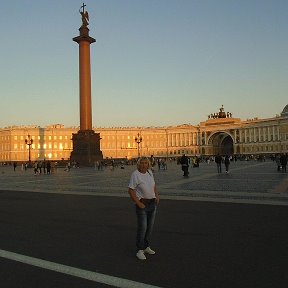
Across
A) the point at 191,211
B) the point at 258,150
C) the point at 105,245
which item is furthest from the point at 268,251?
the point at 258,150

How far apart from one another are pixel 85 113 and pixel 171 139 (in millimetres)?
109092

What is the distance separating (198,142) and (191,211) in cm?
14550

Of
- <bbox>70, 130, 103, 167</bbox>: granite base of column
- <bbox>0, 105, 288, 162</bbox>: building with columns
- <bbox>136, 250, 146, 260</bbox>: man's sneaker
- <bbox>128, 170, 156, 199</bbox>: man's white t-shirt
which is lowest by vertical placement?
<bbox>136, 250, 146, 260</bbox>: man's sneaker

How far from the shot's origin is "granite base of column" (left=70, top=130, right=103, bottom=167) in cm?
5231

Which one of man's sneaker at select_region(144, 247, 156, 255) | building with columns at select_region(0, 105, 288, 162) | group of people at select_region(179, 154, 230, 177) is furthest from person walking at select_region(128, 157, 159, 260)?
building with columns at select_region(0, 105, 288, 162)

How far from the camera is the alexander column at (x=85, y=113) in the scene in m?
52.0

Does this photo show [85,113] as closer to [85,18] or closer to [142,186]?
[85,18]

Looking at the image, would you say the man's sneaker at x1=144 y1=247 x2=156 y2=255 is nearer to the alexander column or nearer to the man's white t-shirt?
the man's white t-shirt

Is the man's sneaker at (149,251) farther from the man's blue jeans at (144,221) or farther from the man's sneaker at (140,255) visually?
the man's sneaker at (140,255)

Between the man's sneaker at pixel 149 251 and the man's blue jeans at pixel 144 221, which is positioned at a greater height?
the man's blue jeans at pixel 144 221

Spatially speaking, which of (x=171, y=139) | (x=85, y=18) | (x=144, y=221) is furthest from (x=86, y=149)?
(x=171, y=139)

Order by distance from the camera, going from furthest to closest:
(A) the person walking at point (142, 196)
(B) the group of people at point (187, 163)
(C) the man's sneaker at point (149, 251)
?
(B) the group of people at point (187, 163) < (C) the man's sneaker at point (149, 251) < (A) the person walking at point (142, 196)

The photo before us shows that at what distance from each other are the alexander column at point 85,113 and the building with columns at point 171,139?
8141 centimetres

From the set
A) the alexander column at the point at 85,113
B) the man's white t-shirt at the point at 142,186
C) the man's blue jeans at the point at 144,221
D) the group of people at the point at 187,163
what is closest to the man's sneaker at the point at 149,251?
the man's blue jeans at the point at 144,221
